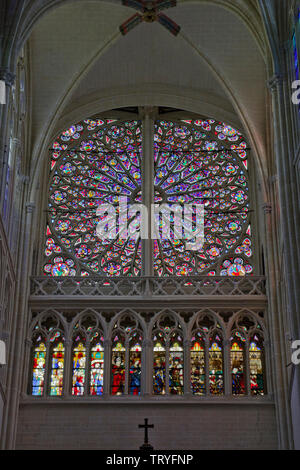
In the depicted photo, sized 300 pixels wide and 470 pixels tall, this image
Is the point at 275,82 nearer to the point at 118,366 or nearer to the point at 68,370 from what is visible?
the point at 118,366

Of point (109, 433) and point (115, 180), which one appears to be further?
point (115, 180)

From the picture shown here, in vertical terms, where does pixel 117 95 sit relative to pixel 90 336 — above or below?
above

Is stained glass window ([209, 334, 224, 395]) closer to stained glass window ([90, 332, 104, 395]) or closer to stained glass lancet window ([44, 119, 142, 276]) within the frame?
stained glass window ([90, 332, 104, 395])

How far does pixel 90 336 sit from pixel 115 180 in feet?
14.6

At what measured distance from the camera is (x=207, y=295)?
712 inches

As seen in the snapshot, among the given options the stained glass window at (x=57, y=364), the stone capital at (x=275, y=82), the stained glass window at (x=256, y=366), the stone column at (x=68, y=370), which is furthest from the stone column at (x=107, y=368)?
the stone capital at (x=275, y=82)

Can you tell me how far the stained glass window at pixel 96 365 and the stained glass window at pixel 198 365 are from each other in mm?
1981

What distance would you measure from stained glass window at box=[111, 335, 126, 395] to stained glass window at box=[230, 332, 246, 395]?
237 cm

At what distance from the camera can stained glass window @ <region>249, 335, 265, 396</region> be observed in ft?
57.5

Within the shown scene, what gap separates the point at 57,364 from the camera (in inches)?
700

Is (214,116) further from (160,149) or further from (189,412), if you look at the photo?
(189,412)

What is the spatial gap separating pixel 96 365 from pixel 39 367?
1.24 m

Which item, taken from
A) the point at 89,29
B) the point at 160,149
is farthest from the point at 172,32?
the point at 160,149

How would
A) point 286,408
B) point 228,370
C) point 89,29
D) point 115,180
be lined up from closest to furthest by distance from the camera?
point 286,408, point 228,370, point 89,29, point 115,180
